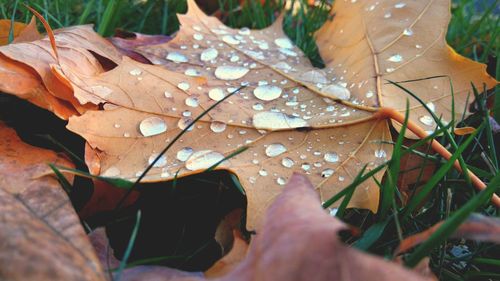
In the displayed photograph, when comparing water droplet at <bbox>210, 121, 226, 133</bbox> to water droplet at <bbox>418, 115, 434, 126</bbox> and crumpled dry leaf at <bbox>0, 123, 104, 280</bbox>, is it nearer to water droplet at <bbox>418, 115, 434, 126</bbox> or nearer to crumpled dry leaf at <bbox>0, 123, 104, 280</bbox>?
crumpled dry leaf at <bbox>0, 123, 104, 280</bbox>

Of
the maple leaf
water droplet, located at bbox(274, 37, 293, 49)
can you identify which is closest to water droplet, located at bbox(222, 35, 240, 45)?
the maple leaf

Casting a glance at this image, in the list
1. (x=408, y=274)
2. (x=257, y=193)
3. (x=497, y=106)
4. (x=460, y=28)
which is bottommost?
(x=460, y=28)

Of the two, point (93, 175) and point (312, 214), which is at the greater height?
point (312, 214)

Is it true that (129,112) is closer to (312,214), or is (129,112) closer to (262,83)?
(262,83)

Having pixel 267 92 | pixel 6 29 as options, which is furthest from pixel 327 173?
pixel 6 29

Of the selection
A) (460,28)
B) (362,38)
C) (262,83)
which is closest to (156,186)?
(262,83)

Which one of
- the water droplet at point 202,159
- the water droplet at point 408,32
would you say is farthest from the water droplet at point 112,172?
the water droplet at point 408,32

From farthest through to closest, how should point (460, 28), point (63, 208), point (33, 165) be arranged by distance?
point (460, 28)
point (33, 165)
point (63, 208)

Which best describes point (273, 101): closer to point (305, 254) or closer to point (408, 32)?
point (408, 32)
